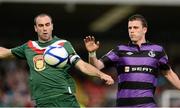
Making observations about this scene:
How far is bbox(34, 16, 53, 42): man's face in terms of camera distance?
1053 cm

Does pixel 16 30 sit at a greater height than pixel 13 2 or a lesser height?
lesser

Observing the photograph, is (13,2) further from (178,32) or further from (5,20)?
(178,32)

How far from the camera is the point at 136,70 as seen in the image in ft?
34.1

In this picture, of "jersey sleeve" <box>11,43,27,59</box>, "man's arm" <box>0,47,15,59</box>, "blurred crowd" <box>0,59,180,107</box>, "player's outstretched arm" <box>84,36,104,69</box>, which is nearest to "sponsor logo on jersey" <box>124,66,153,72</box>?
"player's outstretched arm" <box>84,36,104,69</box>

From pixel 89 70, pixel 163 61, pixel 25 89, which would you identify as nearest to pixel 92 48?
pixel 89 70

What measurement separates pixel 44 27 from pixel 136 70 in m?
1.34

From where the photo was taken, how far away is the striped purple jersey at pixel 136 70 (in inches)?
410

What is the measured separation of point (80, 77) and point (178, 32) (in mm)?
4645

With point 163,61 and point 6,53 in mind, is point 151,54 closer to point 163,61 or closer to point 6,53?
point 163,61

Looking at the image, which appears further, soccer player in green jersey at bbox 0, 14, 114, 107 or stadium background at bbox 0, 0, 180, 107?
stadium background at bbox 0, 0, 180, 107

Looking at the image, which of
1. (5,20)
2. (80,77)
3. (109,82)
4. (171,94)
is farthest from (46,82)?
(5,20)

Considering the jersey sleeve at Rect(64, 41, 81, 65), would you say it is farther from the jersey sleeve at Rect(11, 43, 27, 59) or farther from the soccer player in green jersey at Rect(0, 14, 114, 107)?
the jersey sleeve at Rect(11, 43, 27, 59)

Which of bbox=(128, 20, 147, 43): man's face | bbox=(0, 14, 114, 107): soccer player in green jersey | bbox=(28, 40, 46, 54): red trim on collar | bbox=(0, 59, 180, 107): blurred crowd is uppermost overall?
bbox=(128, 20, 147, 43): man's face

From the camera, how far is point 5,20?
23.3 metres
